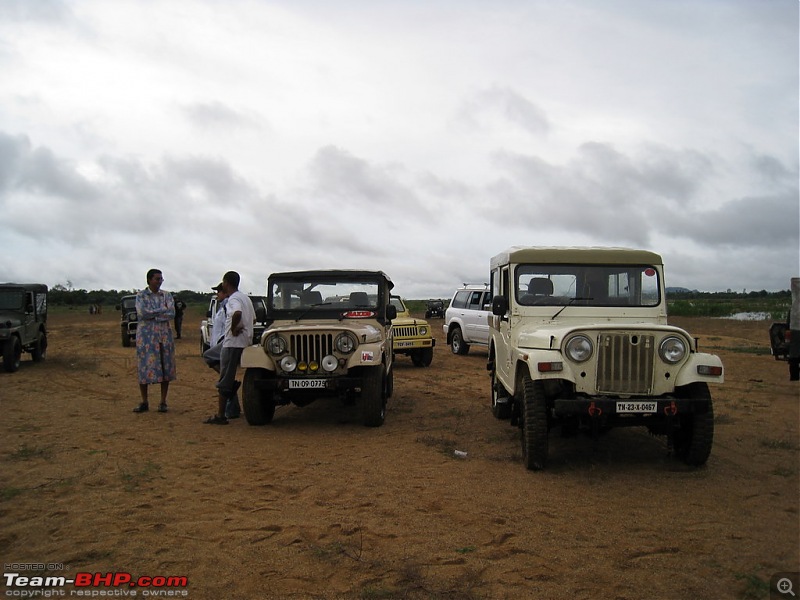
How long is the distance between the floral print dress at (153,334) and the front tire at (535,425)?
199 inches

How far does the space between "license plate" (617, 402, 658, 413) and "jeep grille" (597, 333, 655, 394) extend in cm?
16

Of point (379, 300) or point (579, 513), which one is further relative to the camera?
point (379, 300)

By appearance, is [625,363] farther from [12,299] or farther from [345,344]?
[12,299]

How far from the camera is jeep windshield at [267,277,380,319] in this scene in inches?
348

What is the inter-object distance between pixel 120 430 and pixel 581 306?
5.68 m

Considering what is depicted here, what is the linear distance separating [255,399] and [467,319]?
31.5 feet

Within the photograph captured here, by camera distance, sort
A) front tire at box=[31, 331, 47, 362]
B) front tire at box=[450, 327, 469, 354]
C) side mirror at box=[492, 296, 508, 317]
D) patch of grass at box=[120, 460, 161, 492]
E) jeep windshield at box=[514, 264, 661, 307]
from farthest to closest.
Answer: front tire at box=[450, 327, 469, 354] → front tire at box=[31, 331, 47, 362] → side mirror at box=[492, 296, 508, 317] → jeep windshield at box=[514, 264, 661, 307] → patch of grass at box=[120, 460, 161, 492]

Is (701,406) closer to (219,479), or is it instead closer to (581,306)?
(581,306)

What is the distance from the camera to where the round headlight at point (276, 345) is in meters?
7.70

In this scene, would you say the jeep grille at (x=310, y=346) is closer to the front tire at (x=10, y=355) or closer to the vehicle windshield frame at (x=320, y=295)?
the vehicle windshield frame at (x=320, y=295)

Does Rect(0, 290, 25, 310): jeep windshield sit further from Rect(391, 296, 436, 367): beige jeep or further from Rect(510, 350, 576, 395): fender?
Rect(510, 350, 576, 395): fender

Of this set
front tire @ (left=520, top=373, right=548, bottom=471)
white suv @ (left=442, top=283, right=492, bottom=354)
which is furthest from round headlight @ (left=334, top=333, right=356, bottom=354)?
white suv @ (left=442, top=283, right=492, bottom=354)

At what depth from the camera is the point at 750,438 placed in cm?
727

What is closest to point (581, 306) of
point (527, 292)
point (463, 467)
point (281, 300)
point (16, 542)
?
point (527, 292)
